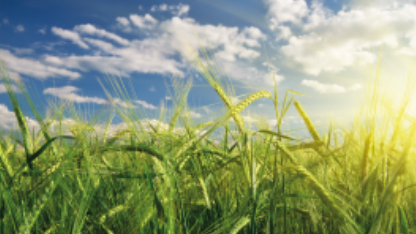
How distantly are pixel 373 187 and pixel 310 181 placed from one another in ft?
1.35

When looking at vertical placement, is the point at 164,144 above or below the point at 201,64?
below

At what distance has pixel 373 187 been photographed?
3.88 ft

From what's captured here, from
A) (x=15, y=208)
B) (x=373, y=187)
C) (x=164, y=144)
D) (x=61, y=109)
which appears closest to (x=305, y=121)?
(x=373, y=187)

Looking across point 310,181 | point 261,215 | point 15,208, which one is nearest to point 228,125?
point 261,215

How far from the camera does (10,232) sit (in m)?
1.17

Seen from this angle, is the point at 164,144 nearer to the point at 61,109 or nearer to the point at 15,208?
the point at 15,208

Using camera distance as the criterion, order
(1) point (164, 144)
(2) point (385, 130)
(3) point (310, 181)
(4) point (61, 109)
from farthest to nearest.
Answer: (4) point (61, 109) < (2) point (385, 130) < (1) point (164, 144) < (3) point (310, 181)

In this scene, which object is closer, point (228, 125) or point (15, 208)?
point (15, 208)

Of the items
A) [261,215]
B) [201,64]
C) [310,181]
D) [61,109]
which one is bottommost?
[261,215]

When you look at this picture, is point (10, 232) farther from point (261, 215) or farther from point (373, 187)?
point (373, 187)

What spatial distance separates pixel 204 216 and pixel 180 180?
204mm

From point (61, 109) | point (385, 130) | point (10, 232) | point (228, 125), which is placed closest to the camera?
point (10, 232)

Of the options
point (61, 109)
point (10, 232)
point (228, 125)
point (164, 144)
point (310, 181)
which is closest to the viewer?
point (310, 181)

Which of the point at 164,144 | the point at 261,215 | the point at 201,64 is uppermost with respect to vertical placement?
the point at 201,64
